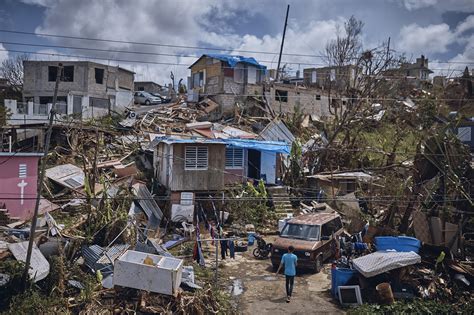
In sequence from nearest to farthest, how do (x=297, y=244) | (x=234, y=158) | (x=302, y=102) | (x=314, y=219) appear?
(x=297, y=244) → (x=314, y=219) → (x=234, y=158) → (x=302, y=102)

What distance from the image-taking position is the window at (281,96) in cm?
4080

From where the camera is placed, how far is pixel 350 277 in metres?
14.2

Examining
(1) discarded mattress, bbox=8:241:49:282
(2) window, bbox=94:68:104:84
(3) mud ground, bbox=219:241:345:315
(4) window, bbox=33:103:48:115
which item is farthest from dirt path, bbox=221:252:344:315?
(2) window, bbox=94:68:104:84

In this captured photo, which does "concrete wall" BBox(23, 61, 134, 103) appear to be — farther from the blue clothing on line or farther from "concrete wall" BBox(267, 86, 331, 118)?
the blue clothing on line

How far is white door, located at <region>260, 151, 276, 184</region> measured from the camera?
27531mm

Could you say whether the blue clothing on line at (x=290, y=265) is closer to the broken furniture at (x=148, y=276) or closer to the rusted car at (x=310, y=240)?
the rusted car at (x=310, y=240)

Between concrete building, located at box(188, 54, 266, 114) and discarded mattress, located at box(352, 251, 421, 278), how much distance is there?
2647cm

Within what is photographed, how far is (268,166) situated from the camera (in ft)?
90.7

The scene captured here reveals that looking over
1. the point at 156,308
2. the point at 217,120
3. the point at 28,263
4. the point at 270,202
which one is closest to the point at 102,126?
the point at 217,120

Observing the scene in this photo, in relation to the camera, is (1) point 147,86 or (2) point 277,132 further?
(1) point 147,86

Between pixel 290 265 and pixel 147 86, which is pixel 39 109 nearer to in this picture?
pixel 147 86

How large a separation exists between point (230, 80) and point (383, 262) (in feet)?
95.4

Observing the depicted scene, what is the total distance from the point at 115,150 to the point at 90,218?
1321 centimetres

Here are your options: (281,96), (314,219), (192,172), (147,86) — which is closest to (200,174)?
(192,172)
